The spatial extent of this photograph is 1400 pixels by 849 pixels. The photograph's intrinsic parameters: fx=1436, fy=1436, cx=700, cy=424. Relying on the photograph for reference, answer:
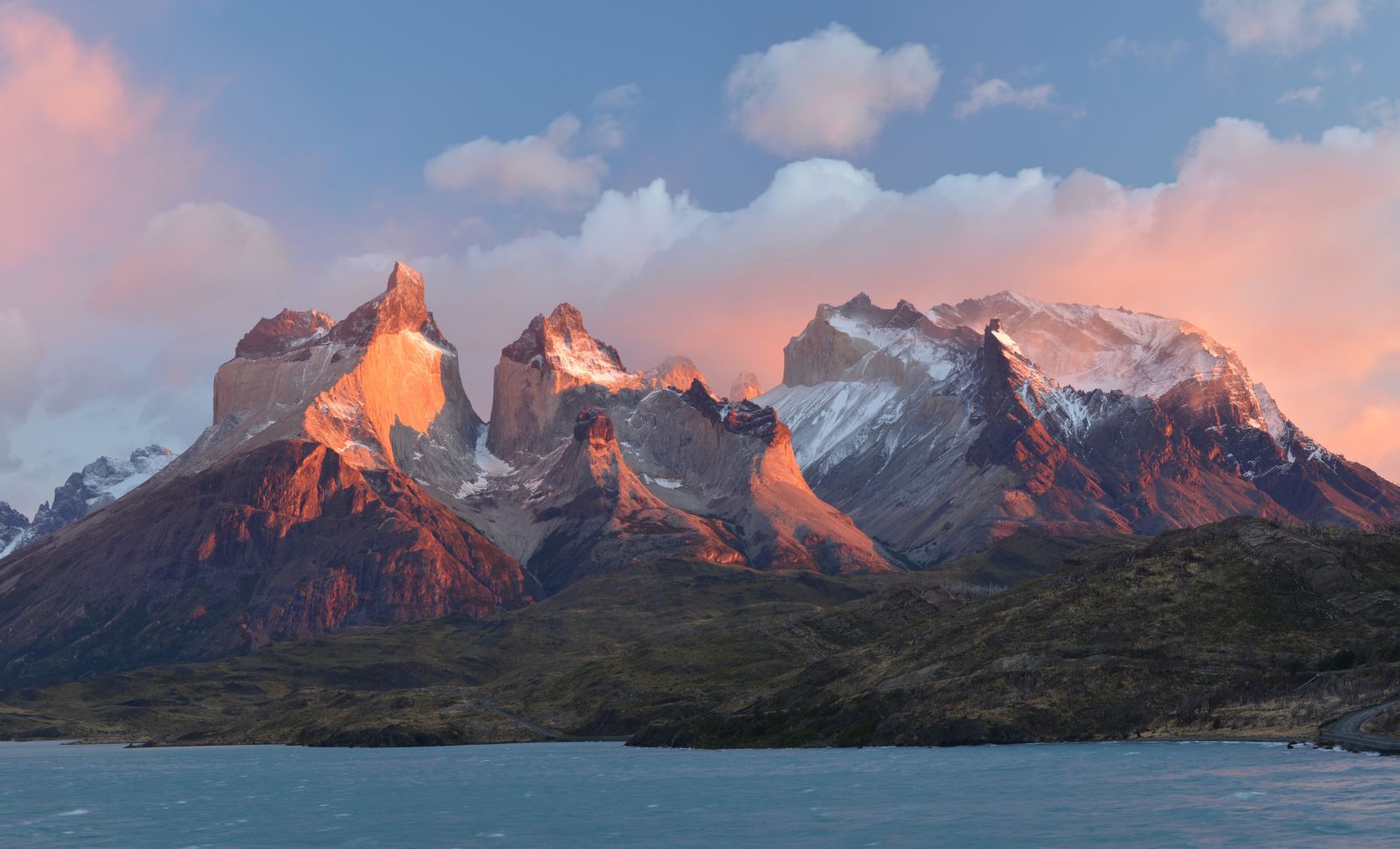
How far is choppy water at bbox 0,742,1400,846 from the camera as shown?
333 feet

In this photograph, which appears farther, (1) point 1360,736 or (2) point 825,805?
(1) point 1360,736

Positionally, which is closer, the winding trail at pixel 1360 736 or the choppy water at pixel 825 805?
the choppy water at pixel 825 805

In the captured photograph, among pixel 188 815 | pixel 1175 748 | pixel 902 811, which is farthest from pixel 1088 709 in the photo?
pixel 188 815

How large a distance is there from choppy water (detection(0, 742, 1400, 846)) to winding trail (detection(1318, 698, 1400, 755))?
346cm

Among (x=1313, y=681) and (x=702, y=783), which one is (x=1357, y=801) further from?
(x=1313, y=681)

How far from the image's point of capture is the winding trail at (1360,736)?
136 metres

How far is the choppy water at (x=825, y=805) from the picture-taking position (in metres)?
101

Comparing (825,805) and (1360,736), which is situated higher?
(1360,736)

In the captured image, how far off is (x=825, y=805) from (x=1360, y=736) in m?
57.8

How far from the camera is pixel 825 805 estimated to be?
416ft

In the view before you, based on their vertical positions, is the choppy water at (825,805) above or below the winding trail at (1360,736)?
below

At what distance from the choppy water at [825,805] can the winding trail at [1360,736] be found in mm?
3461

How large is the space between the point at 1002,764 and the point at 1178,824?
5730cm

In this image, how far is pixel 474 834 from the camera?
4523 inches
